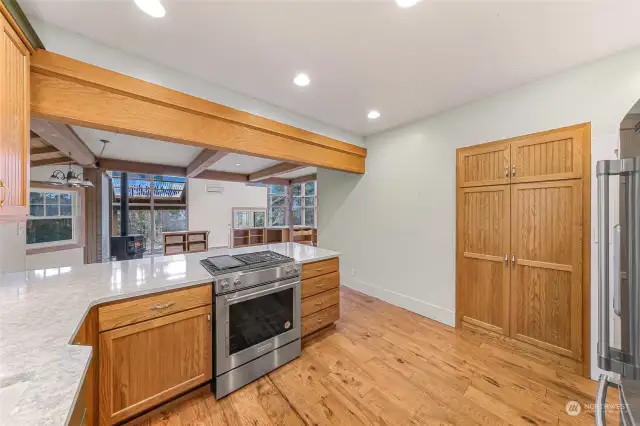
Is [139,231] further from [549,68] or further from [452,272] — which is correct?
[549,68]

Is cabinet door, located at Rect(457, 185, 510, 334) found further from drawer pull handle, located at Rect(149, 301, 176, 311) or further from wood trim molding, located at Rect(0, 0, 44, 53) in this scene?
wood trim molding, located at Rect(0, 0, 44, 53)

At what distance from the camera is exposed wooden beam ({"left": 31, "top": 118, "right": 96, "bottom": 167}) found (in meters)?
2.47

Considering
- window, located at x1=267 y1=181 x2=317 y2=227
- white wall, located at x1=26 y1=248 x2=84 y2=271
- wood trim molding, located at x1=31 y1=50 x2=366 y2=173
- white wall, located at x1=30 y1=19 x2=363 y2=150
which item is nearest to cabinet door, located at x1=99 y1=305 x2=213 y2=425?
wood trim molding, located at x1=31 y1=50 x2=366 y2=173

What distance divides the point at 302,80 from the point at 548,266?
2829 millimetres

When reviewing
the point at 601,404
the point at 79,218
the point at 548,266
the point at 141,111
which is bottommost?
the point at 601,404

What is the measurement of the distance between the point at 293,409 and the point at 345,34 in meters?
2.64

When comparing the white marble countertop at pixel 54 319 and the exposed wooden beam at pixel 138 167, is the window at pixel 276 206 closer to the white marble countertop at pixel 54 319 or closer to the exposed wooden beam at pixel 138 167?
the exposed wooden beam at pixel 138 167

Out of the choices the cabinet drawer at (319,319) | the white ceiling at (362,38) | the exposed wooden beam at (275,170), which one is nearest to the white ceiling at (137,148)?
the exposed wooden beam at (275,170)

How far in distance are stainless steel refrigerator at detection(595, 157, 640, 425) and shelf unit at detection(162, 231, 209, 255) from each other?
7.07 m

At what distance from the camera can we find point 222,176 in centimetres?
714

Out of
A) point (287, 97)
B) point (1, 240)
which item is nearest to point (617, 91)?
point (287, 97)

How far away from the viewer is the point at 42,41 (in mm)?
1506

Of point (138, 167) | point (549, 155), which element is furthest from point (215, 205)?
point (549, 155)

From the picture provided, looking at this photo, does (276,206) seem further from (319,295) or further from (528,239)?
(528,239)
